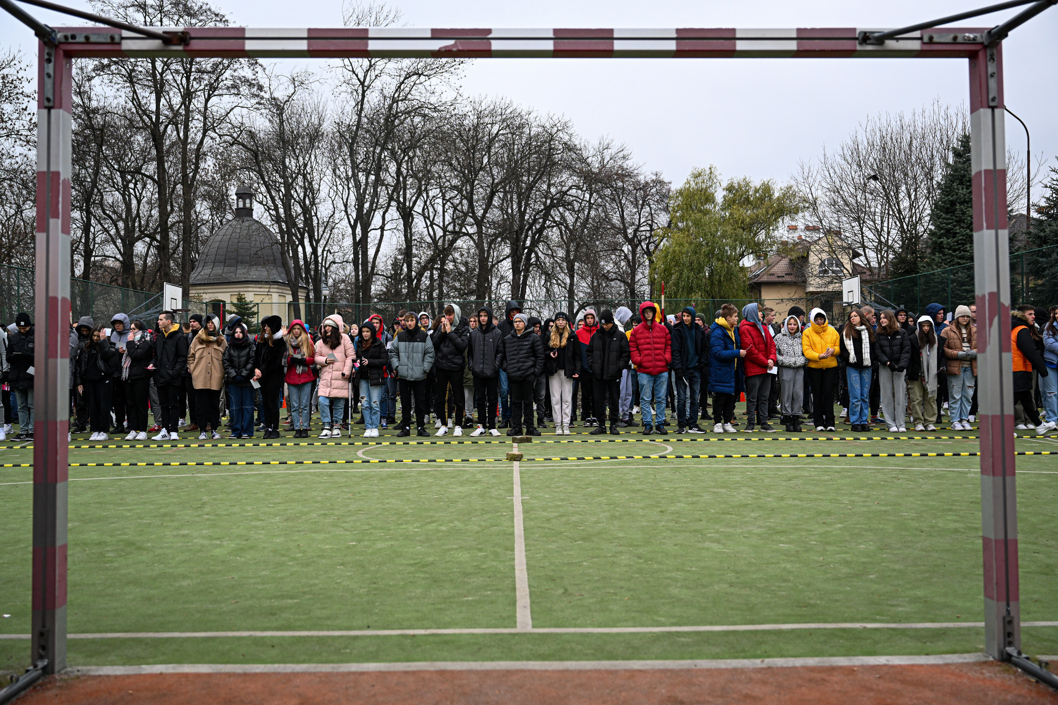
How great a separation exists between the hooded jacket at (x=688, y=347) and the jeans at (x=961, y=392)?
14.0ft

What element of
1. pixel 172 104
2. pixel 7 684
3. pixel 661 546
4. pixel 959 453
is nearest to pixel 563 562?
pixel 661 546

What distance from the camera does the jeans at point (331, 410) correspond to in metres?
16.0

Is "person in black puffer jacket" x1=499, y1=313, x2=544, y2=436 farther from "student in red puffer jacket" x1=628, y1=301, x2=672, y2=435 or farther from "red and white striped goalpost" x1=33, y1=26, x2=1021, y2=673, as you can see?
"red and white striped goalpost" x1=33, y1=26, x2=1021, y2=673

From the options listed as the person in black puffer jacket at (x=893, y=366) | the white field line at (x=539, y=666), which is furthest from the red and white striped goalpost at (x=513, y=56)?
the person in black puffer jacket at (x=893, y=366)

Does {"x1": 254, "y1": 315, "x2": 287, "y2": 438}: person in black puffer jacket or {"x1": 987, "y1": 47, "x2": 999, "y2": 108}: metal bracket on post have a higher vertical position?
{"x1": 987, "y1": 47, "x2": 999, "y2": 108}: metal bracket on post

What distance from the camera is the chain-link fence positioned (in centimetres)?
2186

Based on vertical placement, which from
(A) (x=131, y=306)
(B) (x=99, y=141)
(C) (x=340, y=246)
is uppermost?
(B) (x=99, y=141)

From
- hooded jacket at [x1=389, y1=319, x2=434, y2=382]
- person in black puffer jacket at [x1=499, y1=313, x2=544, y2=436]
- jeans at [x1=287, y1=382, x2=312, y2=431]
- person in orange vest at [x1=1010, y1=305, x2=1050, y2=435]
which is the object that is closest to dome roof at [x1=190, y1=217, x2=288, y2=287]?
jeans at [x1=287, y1=382, x2=312, y2=431]

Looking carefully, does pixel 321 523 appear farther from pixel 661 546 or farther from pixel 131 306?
pixel 131 306

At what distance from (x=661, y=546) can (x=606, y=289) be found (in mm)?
45734

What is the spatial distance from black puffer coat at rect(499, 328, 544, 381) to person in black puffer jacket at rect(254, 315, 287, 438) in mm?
4003

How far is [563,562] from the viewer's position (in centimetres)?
624

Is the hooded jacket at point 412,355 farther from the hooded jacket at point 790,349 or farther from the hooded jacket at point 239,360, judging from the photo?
the hooded jacket at point 790,349

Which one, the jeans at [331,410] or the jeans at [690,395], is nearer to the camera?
the jeans at [331,410]
